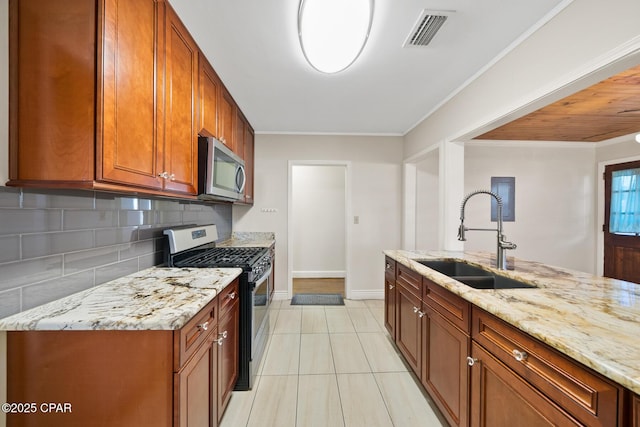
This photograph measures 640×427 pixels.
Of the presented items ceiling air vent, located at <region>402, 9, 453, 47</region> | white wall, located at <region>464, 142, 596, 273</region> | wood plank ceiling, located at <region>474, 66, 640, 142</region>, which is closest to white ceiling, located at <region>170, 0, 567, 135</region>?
ceiling air vent, located at <region>402, 9, 453, 47</region>

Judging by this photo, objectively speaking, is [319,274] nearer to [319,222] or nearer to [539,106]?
[319,222]

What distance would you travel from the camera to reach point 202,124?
76.6 inches

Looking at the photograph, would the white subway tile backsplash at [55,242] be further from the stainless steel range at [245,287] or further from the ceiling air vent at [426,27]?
the ceiling air vent at [426,27]

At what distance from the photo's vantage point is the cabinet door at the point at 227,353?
1505 millimetres

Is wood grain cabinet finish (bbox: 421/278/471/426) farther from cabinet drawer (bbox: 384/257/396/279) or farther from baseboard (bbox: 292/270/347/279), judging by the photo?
baseboard (bbox: 292/270/347/279)

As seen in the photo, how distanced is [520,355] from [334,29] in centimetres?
172

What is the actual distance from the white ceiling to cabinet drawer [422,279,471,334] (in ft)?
5.30

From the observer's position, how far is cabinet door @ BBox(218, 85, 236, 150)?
7.72 ft

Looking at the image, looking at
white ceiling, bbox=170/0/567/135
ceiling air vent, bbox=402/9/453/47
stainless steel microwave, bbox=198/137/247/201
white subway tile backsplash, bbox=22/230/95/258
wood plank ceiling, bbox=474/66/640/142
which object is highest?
white ceiling, bbox=170/0/567/135

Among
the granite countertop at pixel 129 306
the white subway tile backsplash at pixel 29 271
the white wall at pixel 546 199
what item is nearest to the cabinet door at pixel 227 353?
the granite countertop at pixel 129 306

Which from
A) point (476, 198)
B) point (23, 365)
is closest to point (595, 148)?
point (476, 198)

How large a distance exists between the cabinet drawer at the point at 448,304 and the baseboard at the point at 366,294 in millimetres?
2229

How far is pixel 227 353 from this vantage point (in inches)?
64.6

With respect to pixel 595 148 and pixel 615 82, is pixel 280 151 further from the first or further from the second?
pixel 595 148
